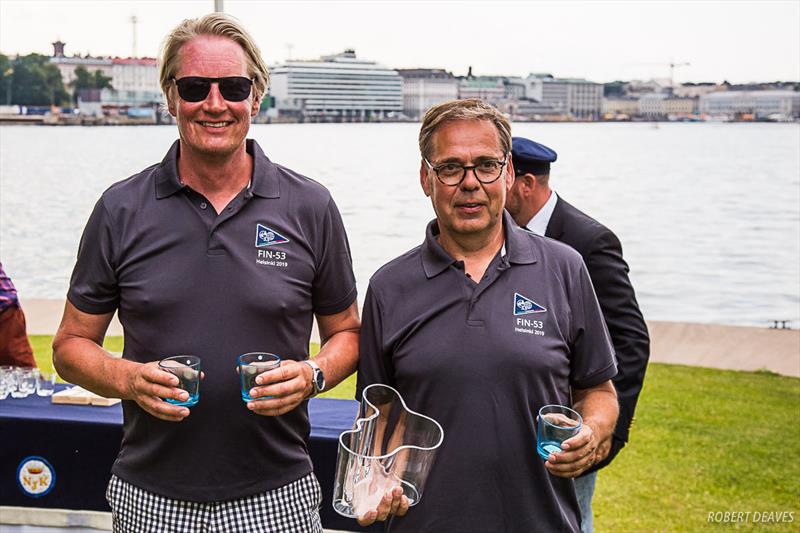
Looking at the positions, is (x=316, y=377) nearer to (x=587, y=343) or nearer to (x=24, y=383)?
(x=587, y=343)

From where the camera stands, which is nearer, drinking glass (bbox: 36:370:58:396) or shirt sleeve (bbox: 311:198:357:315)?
shirt sleeve (bbox: 311:198:357:315)

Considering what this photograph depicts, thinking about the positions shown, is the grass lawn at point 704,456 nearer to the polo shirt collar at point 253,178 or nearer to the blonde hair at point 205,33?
the polo shirt collar at point 253,178

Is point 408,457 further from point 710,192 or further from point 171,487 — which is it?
point 710,192

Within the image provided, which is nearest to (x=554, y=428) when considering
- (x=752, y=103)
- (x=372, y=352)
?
(x=372, y=352)

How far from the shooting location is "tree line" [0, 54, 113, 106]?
117 feet

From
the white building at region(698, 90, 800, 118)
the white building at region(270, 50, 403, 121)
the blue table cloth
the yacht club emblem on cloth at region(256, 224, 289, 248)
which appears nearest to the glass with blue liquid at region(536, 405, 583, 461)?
the yacht club emblem on cloth at region(256, 224, 289, 248)

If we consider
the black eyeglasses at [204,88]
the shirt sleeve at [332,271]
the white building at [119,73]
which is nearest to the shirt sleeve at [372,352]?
the shirt sleeve at [332,271]

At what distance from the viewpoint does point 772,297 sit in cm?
2203

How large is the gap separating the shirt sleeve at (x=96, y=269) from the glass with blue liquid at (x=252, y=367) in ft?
1.47

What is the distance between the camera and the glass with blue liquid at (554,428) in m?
2.05

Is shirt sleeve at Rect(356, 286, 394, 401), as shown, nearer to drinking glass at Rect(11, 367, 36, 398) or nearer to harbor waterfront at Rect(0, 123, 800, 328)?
harbor waterfront at Rect(0, 123, 800, 328)

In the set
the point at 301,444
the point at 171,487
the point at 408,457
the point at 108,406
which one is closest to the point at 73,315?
the point at 171,487

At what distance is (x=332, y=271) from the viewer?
2.46 metres

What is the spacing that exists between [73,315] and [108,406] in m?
1.52
